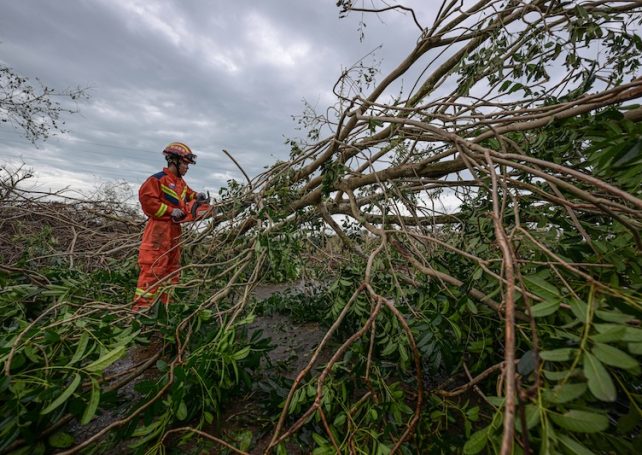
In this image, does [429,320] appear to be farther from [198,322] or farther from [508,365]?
[198,322]

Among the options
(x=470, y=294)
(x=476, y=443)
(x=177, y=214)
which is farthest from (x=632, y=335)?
(x=177, y=214)

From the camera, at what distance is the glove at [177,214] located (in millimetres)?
3328

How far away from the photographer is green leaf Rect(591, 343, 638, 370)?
1.67 ft

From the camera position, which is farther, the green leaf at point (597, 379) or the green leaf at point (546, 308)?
the green leaf at point (546, 308)

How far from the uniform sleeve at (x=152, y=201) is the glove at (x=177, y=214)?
50 millimetres

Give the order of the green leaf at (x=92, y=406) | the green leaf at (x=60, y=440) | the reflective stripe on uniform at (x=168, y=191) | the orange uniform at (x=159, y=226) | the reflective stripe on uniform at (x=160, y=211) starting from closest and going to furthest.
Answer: the green leaf at (x=92, y=406)
the green leaf at (x=60, y=440)
the orange uniform at (x=159, y=226)
the reflective stripe on uniform at (x=160, y=211)
the reflective stripe on uniform at (x=168, y=191)

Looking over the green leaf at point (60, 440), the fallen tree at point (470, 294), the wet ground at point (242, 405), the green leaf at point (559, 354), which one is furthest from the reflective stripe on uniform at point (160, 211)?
the green leaf at point (559, 354)

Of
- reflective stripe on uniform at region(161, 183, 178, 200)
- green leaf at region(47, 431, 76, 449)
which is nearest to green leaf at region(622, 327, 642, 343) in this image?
green leaf at region(47, 431, 76, 449)

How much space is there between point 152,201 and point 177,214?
0.95 ft

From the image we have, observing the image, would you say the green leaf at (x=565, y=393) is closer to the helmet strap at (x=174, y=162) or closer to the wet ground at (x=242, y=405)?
the wet ground at (x=242, y=405)

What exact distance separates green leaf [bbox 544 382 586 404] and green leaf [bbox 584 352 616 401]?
26 millimetres

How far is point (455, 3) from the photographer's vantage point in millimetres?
1998

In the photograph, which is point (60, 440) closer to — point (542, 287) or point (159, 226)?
point (542, 287)

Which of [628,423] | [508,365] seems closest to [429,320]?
[628,423]
